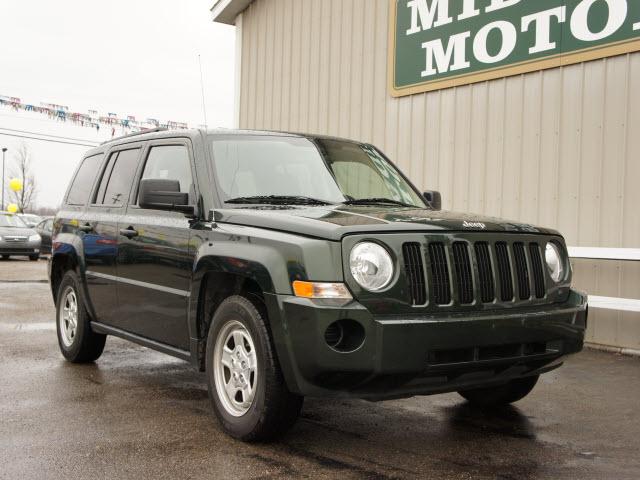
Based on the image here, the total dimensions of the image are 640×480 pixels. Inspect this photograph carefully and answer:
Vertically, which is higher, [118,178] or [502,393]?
[118,178]

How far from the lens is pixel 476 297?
4.05m

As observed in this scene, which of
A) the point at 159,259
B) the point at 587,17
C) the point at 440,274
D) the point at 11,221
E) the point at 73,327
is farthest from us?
the point at 11,221

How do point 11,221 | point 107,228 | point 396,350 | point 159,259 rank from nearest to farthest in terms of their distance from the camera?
point 396,350 → point 159,259 → point 107,228 → point 11,221

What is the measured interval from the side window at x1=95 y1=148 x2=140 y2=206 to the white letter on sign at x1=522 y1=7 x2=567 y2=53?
16.4 ft

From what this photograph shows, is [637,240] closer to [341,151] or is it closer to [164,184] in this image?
[341,151]

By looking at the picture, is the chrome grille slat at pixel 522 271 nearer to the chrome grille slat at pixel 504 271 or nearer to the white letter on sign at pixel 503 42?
the chrome grille slat at pixel 504 271

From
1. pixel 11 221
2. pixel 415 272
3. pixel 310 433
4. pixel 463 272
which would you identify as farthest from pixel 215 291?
pixel 11 221

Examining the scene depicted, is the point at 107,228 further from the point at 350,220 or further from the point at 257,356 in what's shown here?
the point at 350,220

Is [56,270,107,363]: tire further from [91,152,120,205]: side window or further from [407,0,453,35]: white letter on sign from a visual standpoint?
[407,0,453,35]: white letter on sign

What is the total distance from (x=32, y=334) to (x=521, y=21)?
6.60m

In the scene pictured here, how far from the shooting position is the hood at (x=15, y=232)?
23.3 m

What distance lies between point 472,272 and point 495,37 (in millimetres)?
5875

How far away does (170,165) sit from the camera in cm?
545

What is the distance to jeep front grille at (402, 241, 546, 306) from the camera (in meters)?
3.93
